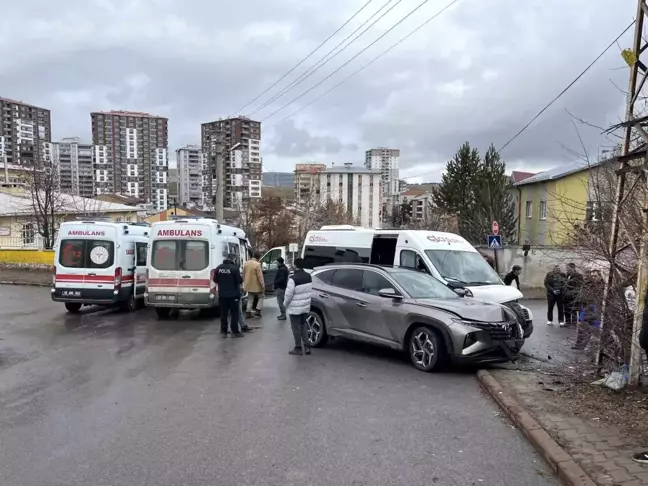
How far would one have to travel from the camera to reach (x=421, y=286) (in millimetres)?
9102

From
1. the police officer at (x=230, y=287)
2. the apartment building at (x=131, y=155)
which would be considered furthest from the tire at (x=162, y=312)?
the apartment building at (x=131, y=155)

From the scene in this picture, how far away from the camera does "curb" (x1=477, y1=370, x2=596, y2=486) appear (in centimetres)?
413

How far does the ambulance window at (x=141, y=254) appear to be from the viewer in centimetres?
1648

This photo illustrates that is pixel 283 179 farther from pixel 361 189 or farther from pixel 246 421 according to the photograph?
pixel 246 421

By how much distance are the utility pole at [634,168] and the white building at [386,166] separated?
453 ft

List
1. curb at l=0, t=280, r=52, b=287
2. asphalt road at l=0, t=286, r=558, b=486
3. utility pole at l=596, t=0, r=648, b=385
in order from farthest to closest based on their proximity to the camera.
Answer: curb at l=0, t=280, r=52, b=287
utility pole at l=596, t=0, r=648, b=385
asphalt road at l=0, t=286, r=558, b=486

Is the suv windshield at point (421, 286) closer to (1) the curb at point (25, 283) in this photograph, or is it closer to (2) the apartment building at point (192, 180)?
(1) the curb at point (25, 283)

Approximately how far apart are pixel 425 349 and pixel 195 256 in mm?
7636

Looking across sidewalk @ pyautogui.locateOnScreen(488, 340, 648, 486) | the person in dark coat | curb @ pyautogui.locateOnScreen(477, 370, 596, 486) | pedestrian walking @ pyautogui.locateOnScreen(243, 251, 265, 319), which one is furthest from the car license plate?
the person in dark coat

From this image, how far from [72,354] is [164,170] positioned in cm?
10606

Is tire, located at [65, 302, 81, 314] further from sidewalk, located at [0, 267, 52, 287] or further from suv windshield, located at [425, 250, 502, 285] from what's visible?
suv windshield, located at [425, 250, 502, 285]

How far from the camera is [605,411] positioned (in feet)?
18.4

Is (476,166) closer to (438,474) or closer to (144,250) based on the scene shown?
(144,250)

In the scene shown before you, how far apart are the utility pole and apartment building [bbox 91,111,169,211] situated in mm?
103288
